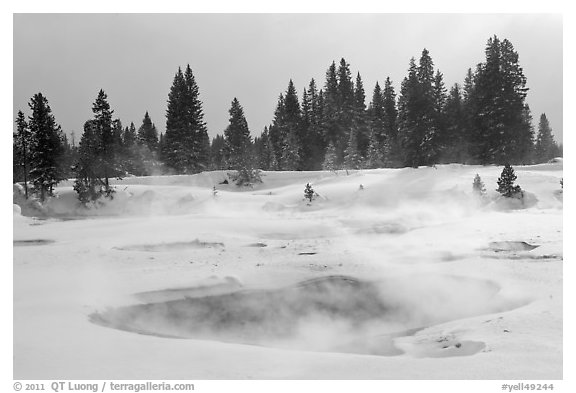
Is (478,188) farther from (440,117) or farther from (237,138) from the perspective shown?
(237,138)

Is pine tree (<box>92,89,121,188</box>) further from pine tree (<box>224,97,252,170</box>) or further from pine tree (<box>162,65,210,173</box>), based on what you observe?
pine tree (<box>224,97,252,170</box>)

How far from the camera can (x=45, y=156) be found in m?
24.7

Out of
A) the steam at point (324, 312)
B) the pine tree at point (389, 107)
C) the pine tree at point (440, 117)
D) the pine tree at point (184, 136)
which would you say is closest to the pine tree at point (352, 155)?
the pine tree at point (389, 107)

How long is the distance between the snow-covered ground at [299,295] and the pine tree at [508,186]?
0.53 meters

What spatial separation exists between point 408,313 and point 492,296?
167 cm

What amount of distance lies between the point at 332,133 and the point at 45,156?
27.2 meters

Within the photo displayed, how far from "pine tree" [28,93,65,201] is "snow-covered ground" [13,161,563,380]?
28.1 ft

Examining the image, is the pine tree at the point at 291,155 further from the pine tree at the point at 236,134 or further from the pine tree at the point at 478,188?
the pine tree at the point at 478,188

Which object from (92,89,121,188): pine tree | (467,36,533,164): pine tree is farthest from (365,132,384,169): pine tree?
(92,89,121,188): pine tree

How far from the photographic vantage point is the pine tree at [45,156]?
23.1 metres

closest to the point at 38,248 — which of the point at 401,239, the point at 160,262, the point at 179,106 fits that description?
the point at 160,262

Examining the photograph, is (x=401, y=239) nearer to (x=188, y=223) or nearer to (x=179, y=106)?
(x=188, y=223)

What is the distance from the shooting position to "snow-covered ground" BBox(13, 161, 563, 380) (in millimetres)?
5973

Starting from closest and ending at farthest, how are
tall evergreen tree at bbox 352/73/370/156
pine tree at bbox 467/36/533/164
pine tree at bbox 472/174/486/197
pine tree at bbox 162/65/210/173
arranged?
pine tree at bbox 472/174/486/197, pine tree at bbox 467/36/533/164, pine tree at bbox 162/65/210/173, tall evergreen tree at bbox 352/73/370/156
